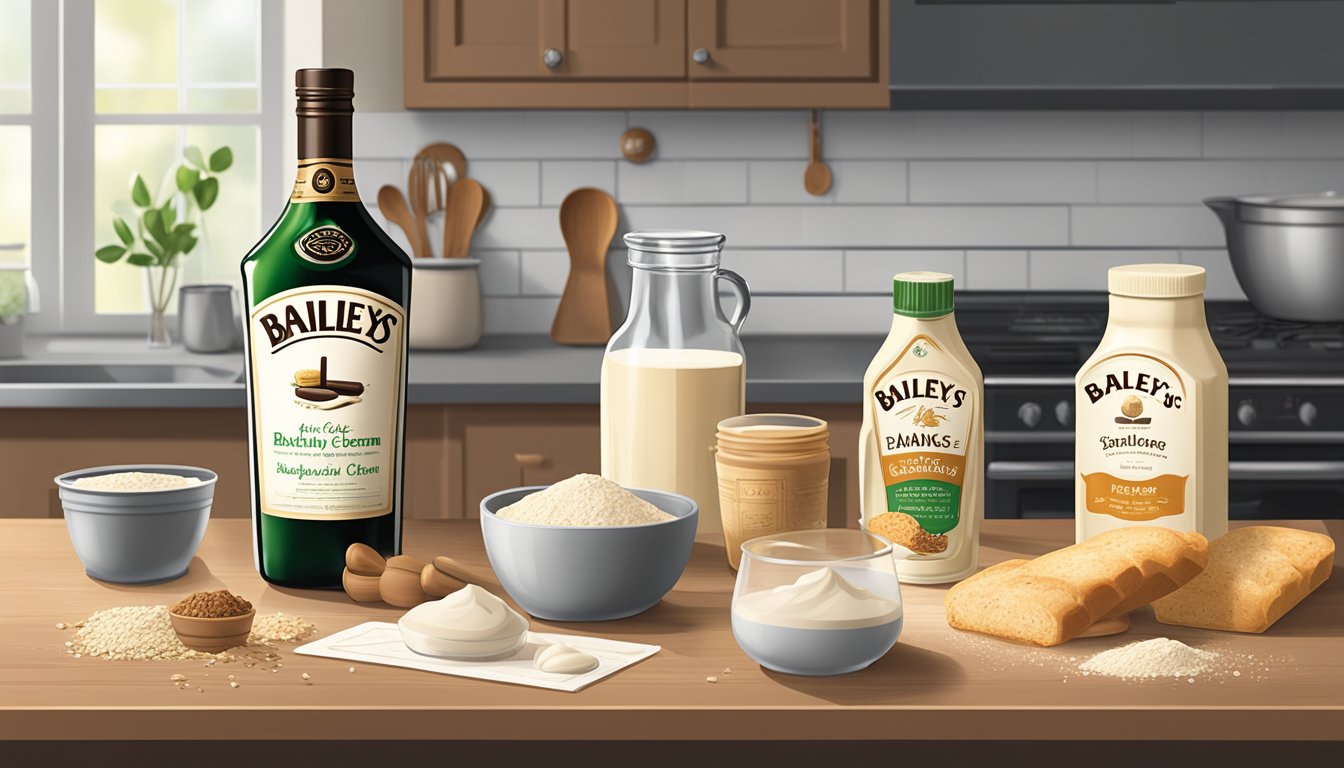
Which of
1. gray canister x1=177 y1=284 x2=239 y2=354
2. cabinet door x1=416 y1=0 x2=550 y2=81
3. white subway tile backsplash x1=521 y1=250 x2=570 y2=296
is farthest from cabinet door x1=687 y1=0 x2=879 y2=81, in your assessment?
gray canister x1=177 y1=284 x2=239 y2=354

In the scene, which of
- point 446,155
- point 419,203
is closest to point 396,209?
point 419,203

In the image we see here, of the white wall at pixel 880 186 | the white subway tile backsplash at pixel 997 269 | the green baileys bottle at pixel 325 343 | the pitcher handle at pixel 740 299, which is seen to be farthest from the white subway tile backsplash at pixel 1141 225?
the green baileys bottle at pixel 325 343

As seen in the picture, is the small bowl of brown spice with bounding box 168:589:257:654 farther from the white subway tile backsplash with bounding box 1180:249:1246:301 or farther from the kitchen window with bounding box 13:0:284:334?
the white subway tile backsplash with bounding box 1180:249:1246:301

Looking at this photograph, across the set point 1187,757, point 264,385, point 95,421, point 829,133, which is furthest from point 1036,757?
point 829,133

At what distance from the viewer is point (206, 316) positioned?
3102 millimetres

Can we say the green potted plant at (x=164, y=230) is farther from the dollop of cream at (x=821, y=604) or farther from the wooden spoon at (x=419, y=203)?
the dollop of cream at (x=821, y=604)

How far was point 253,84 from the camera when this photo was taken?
3.44m

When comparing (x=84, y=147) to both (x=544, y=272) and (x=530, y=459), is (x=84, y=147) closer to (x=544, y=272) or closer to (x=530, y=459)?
(x=544, y=272)

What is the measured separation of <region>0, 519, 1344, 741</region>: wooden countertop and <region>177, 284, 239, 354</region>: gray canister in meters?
2.17

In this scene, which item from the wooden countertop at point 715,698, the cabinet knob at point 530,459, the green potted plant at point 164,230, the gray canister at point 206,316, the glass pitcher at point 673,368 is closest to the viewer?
the wooden countertop at point 715,698

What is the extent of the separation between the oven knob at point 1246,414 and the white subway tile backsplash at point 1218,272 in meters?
0.85

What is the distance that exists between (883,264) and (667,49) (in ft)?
2.49

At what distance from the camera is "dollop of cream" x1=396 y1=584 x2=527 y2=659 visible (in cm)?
93

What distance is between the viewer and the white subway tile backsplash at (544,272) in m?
3.33
